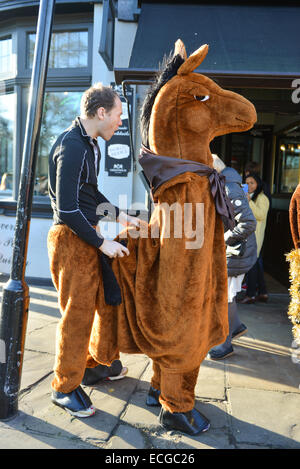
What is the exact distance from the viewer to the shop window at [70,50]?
6156 millimetres

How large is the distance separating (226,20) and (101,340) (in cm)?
473

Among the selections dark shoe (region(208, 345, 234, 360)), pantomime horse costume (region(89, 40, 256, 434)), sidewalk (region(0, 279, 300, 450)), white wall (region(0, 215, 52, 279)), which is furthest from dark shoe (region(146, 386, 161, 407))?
white wall (region(0, 215, 52, 279))

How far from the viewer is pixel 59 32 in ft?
20.4

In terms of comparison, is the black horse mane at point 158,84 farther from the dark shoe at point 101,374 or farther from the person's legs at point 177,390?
the dark shoe at point 101,374

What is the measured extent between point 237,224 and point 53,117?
13.8 feet

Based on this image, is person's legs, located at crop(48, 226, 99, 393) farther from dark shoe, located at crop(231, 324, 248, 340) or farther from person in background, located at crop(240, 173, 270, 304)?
person in background, located at crop(240, 173, 270, 304)

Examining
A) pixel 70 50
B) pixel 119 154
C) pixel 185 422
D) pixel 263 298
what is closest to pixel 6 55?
pixel 70 50

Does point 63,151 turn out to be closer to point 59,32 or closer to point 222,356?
point 222,356

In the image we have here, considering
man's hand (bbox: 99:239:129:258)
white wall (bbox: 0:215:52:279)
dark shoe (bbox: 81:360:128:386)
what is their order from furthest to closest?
white wall (bbox: 0:215:52:279) → dark shoe (bbox: 81:360:128:386) → man's hand (bbox: 99:239:129:258)

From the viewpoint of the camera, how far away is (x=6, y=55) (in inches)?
264

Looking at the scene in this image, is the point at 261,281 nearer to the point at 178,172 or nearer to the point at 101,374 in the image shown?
the point at 101,374

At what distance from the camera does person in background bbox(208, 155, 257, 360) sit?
3.58 m

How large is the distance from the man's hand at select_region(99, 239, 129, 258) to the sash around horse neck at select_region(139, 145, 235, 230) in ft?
1.32
